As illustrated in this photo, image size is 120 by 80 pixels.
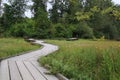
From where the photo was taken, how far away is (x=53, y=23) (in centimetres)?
5416

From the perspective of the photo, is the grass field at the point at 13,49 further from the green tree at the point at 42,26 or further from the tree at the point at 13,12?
the tree at the point at 13,12

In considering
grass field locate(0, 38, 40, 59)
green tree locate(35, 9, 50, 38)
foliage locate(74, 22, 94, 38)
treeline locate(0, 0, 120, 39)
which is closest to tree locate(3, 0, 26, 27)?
treeline locate(0, 0, 120, 39)

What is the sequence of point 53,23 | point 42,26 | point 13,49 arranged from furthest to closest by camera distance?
point 53,23
point 42,26
point 13,49

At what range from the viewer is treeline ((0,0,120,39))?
4722 centimetres

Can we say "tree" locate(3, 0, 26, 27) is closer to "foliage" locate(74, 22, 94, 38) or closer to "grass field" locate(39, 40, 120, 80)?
"foliage" locate(74, 22, 94, 38)

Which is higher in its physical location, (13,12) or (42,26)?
(13,12)

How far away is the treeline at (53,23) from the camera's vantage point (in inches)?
1859

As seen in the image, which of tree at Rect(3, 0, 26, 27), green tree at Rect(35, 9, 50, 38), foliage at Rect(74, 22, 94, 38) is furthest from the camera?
tree at Rect(3, 0, 26, 27)

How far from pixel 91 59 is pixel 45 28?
123 feet

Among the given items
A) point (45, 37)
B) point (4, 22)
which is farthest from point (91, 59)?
point (4, 22)

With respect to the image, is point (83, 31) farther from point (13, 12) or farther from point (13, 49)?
point (13, 49)

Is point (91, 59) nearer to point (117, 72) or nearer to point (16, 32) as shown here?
point (117, 72)

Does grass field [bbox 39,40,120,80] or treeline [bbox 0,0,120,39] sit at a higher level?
treeline [bbox 0,0,120,39]

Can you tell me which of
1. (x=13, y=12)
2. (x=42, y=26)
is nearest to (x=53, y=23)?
(x=42, y=26)
